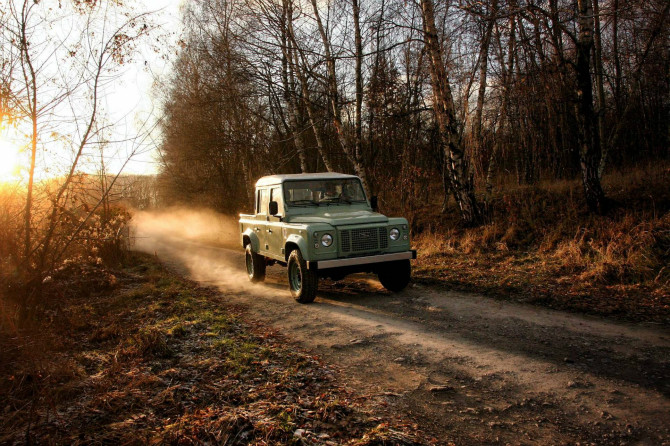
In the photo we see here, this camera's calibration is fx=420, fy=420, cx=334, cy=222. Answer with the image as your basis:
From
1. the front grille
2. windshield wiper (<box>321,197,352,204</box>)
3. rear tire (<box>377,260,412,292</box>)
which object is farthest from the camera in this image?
windshield wiper (<box>321,197,352,204</box>)

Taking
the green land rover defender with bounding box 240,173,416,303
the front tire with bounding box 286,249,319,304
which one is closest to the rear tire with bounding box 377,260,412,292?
the green land rover defender with bounding box 240,173,416,303

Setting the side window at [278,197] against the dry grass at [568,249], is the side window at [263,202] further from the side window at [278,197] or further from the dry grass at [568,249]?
the dry grass at [568,249]

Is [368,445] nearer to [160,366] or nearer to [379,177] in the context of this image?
[160,366]

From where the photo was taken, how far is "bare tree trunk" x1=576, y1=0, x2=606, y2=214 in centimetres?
848

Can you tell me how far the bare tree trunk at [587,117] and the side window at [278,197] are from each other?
6375 mm

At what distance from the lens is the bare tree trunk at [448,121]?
9.75 metres

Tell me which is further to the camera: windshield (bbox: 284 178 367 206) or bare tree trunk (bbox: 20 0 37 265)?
windshield (bbox: 284 178 367 206)

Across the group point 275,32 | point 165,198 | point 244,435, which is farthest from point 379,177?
point 165,198

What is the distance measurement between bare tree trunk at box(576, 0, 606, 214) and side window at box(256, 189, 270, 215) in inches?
262

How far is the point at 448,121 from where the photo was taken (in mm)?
10281

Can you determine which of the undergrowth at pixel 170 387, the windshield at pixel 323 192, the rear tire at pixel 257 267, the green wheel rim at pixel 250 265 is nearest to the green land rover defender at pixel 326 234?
the windshield at pixel 323 192

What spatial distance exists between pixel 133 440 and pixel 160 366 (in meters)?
1.55

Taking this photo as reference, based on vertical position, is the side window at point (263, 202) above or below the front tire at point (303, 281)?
above

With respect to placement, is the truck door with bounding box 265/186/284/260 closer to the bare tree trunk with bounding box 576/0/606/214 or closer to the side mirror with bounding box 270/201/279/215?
the side mirror with bounding box 270/201/279/215
